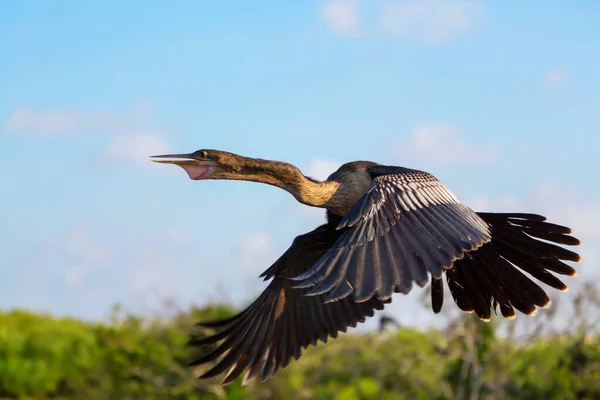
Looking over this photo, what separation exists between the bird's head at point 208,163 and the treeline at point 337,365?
543 centimetres

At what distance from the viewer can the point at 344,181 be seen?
6.25 m

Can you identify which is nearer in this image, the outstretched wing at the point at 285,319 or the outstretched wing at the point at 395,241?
the outstretched wing at the point at 395,241

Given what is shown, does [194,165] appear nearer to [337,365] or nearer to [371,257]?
[371,257]

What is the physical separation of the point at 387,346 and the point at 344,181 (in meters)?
6.85

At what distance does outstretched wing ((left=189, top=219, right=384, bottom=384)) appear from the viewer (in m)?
6.74

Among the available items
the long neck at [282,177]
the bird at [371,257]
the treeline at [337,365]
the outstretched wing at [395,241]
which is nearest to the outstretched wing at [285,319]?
the bird at [371,257]

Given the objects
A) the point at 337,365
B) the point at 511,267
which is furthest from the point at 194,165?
the point at 337,365

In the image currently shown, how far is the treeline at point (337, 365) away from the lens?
11.3 m

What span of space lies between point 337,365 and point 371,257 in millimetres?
7655

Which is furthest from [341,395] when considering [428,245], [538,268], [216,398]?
[428,245]

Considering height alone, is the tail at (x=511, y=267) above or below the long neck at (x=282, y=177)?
below

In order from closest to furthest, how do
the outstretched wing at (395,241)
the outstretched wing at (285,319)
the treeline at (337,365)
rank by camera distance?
the outstretched wing at (395,241)
the outstretched wing at (285,319)
the treeline at (337,365)

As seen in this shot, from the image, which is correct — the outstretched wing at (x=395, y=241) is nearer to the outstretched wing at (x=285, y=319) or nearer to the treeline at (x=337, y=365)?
the outstretched wing at (x=285, y=319)

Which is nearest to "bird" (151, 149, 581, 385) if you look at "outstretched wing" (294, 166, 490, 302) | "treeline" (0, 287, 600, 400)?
"outstretched wing" (294, 166, 490, 302)
